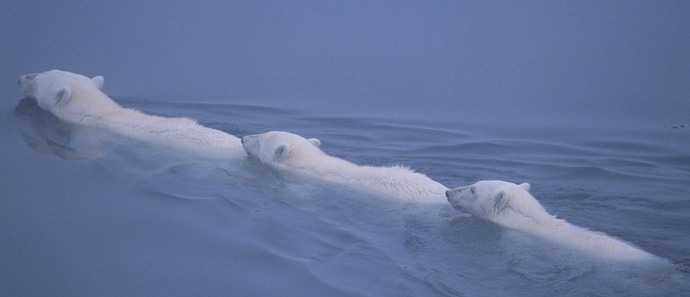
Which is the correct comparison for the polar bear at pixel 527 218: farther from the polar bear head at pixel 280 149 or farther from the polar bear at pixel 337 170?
the polar bear head at pixel 280 149

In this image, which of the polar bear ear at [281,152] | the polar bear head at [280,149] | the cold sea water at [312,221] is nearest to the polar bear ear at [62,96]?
the cold sea water at [312,221]

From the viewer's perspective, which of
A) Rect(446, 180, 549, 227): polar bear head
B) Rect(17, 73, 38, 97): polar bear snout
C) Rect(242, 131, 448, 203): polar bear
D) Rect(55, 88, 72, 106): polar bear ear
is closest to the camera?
Rect(446, 180, 549, 227): polar bear head

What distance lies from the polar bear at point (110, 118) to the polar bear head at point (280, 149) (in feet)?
0.92

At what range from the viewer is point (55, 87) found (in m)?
9.23

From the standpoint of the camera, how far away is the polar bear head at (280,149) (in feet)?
26.2

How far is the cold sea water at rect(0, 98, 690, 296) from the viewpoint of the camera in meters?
5.22

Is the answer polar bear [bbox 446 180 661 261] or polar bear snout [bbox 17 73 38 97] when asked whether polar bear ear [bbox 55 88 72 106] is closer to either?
polar bear snout [bbox 17 73 38 97]

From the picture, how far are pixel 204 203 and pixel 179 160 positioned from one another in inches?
50.1

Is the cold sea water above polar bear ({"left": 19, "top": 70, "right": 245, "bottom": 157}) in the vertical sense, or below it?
below

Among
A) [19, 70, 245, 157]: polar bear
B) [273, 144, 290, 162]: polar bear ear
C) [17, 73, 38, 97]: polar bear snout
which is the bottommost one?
[273, 144, 290, 162]: polar bear ear

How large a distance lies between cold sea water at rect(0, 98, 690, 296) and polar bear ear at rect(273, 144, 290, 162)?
212 mm

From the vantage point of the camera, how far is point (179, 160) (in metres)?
7.96

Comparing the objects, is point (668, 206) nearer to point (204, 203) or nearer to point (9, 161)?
point (204, 203)

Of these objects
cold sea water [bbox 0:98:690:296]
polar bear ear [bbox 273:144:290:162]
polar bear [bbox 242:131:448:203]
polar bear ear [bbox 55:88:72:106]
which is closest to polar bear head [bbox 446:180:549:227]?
cold sea water [bbox 0:98:690:296]
